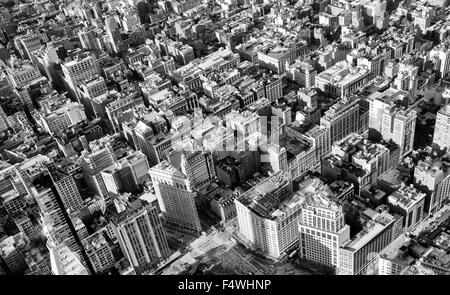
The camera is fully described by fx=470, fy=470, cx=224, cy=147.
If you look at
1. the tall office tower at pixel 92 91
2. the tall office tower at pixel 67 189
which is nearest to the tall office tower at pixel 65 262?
the tall office tower at pixel 67 189

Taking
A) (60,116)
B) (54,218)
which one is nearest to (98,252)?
(54,218)

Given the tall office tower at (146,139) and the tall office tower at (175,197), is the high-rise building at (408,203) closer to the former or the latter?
the tall office tower at (175,197)

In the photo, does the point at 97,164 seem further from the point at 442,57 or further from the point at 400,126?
the point at 442,57

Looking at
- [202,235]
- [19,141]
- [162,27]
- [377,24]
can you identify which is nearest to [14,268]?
[202,235]

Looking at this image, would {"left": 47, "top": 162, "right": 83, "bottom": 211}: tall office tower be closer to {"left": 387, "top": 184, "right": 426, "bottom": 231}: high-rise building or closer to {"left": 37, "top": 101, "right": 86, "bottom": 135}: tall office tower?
{"left": 37, "top": 101, "right": 86, "bottom": 135}: tall office tower

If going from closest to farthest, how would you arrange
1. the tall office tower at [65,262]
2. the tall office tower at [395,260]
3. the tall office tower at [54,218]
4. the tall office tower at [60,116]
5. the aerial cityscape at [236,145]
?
the tall office tower at [395,260]
the tall office tower at [65,262]
the aerial cityscape at [236,145]
the tall office tower at [54,218]
the tall office tower at [60,116]
